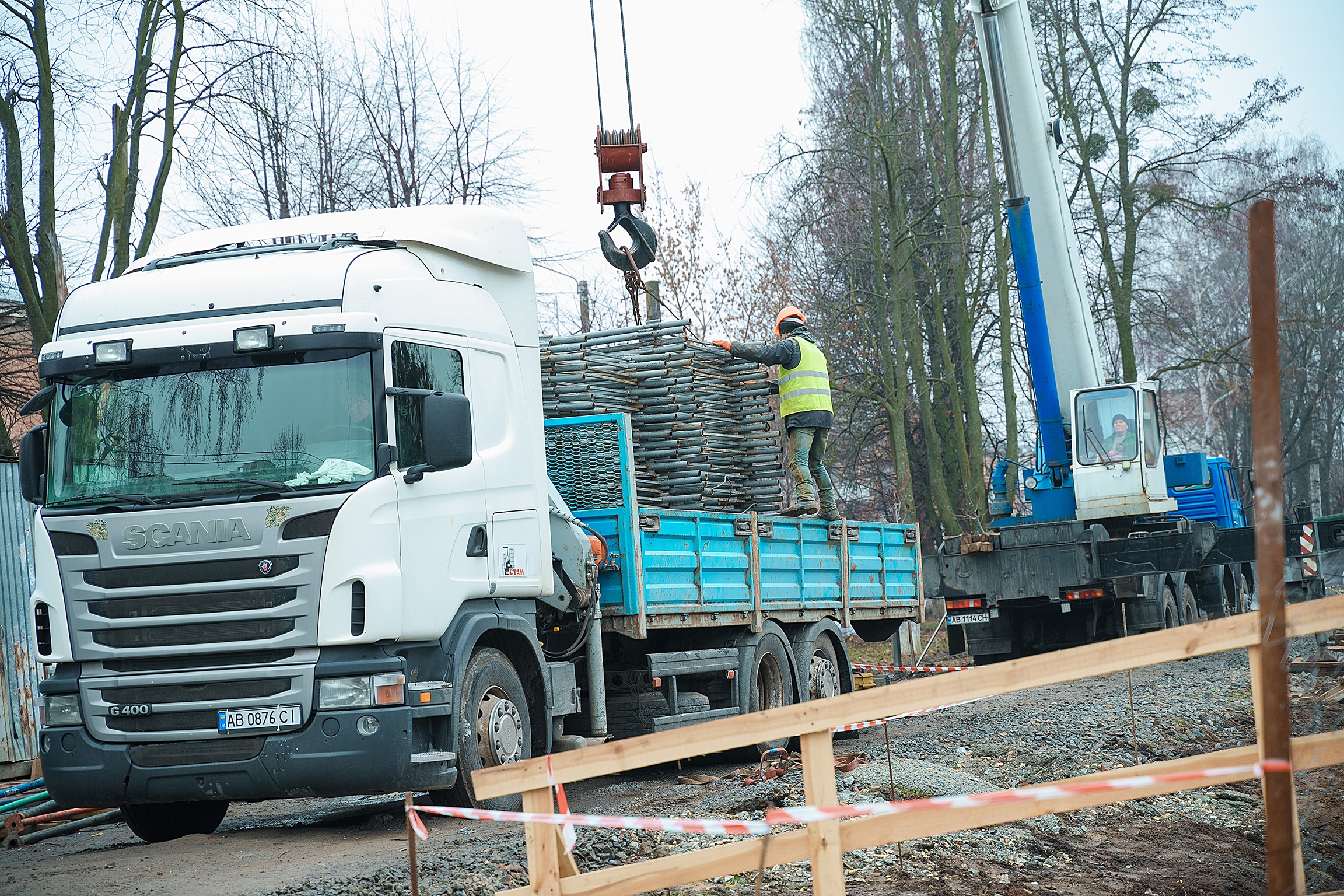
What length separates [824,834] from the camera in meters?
3.94

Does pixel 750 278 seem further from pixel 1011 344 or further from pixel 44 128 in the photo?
pixel 44 128

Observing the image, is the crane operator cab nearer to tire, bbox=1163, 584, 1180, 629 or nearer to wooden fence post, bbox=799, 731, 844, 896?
tire, bbox=1163, 584, 1180, 629

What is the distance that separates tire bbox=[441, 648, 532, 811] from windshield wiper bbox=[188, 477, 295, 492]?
58.9 inches

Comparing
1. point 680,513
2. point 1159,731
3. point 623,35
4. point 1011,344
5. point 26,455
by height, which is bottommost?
point 1159,731

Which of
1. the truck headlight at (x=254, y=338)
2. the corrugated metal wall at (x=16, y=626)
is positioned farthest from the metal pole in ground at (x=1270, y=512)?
the corrugated metal wall at (x=16, y=626)

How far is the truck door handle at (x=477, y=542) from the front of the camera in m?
7.31

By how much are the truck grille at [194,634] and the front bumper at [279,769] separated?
53 cm

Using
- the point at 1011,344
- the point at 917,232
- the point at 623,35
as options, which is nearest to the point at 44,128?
the point at 623,35

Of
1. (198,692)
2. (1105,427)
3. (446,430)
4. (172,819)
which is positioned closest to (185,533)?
(198,692)

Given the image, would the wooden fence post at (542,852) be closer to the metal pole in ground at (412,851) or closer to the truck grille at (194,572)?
the metal pole in ground at (412,851)

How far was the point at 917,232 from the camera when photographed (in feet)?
82.8

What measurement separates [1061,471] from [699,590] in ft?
30.7

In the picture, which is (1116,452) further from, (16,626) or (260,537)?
(16,626)

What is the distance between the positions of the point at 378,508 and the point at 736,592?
419 cm
